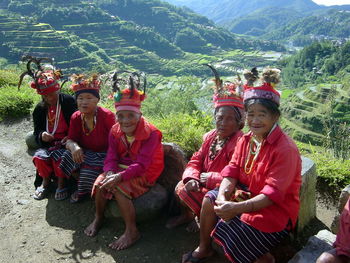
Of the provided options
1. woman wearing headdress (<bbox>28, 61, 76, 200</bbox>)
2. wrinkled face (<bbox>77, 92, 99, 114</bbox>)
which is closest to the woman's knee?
wrinkled face (<bbox>77, 92, 99, 114</bbox>)

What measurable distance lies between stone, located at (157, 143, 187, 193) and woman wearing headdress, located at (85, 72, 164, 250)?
36cm

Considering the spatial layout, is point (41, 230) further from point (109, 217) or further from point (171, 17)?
point (171, 17)

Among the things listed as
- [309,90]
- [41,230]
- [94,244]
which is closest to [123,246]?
[94,244]

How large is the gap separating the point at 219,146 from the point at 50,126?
9.07ft

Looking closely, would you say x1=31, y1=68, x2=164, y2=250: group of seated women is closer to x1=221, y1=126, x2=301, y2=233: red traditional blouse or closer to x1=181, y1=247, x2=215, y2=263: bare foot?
x1=181, y1=247, x2=215, y2=263: bare foot

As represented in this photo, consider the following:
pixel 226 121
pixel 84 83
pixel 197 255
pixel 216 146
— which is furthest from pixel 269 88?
pixel 84 83

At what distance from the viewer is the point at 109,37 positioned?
79375 mm

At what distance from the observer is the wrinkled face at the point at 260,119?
277 cm

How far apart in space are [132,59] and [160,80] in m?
11.8

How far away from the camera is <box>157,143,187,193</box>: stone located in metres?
4.28

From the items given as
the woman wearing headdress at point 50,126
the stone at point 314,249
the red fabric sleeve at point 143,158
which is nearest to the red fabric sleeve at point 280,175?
the stone at point 314,249

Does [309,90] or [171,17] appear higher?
[171,17]

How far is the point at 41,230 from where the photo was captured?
4.05 meters

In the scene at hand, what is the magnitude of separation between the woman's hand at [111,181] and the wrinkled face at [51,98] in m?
1.80
